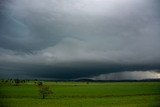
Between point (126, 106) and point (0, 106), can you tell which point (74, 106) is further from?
point (0, 106)

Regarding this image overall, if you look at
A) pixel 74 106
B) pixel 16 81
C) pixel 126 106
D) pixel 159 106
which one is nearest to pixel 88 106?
pixel 74 106

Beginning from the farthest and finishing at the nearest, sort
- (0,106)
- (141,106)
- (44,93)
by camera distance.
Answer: (44,93)
(141,106)
(0,106)

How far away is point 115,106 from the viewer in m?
25.8

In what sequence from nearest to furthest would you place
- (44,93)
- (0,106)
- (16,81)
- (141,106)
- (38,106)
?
(0,106)
(141,106)
(38,106)
(44,93)
(16,81)

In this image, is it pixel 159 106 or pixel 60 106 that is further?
pixel 60 106

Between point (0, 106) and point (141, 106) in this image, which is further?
point (141, 106)

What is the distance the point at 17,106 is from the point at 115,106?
9.08 metres

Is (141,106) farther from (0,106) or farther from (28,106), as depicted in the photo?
(0,106)

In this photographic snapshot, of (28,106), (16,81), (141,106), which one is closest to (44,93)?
(28,106)

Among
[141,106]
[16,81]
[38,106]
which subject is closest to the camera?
[141,106]

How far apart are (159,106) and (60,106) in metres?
16.1

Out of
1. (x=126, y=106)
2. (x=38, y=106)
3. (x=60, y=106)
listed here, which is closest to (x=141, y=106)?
(x=126, y=106)

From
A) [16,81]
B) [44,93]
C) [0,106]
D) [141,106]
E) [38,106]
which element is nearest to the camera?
[0,106]

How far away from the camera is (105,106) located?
25.9 m
